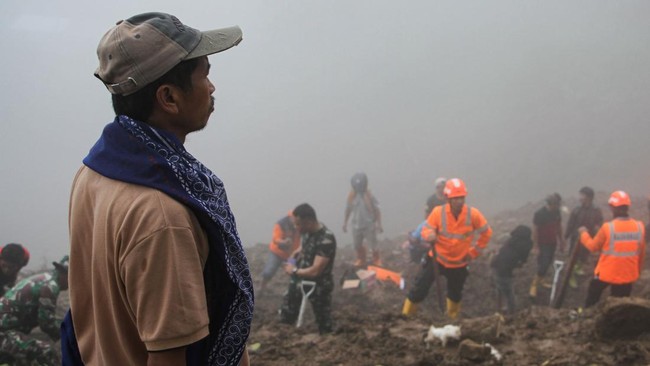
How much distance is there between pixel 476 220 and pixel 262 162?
85828 mm

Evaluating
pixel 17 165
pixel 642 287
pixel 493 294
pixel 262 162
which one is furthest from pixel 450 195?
pixel 17 165

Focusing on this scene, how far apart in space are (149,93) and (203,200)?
0.35 meters

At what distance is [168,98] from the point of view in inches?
52.2

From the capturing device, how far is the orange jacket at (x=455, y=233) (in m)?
7.11

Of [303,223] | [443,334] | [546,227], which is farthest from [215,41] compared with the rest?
[546,227]

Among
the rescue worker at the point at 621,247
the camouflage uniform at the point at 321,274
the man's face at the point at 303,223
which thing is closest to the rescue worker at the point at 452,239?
the camouflage uniform at the point at 321,274

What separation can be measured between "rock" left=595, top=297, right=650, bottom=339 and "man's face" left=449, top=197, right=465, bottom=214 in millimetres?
2493

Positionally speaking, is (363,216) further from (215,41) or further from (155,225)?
(155,225)

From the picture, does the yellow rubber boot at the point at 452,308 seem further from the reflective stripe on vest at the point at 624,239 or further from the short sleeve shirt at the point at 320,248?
the reflective stripe on vest at the point at 624,239

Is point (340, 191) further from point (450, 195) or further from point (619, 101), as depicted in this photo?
point (450, 195)

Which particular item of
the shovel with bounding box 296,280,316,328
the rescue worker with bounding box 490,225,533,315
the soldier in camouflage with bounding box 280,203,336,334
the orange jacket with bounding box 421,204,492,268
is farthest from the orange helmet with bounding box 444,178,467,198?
the shovel with bounding box 296,280,316,328

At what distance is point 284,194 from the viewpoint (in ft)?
226

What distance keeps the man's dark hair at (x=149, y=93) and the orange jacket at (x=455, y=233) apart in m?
6.21

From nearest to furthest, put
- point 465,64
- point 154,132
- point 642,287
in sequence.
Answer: point 154,132
point 642,287
point 465,64
